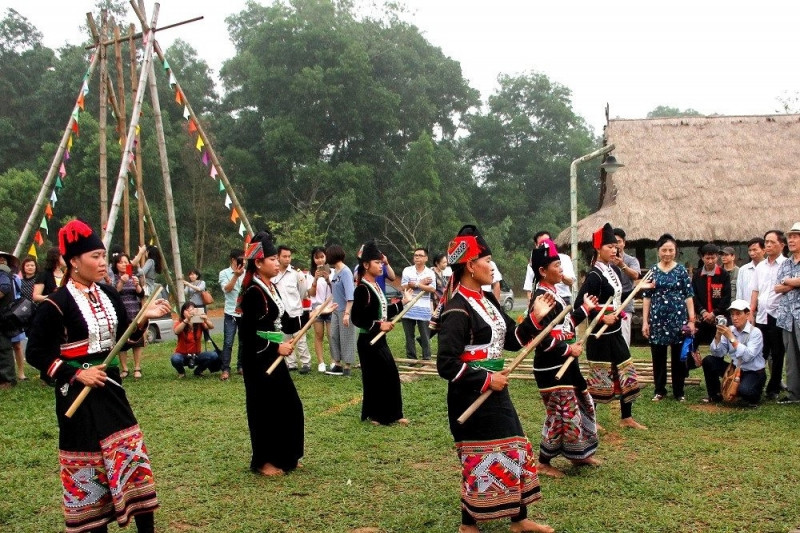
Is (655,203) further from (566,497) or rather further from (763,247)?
(566,497)

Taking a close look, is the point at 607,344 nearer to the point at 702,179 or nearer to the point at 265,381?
the point at 265,381

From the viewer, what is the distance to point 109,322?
436 centimetres

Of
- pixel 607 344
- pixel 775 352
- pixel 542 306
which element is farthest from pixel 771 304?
pixel 542 306

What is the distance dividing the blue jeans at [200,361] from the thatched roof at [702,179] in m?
9.43

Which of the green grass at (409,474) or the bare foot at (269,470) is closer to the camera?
the green grass at (409,474)

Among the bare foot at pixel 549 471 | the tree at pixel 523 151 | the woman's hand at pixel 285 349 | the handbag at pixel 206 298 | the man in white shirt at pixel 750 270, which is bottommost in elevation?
the bare foot at pixel 549 471

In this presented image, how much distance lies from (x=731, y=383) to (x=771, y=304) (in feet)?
3.96

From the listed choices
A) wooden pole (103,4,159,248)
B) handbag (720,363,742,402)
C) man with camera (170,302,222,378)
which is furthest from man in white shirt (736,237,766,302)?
wooden pole (103,4,159,248)

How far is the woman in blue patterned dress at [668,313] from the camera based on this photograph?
8.16 meters

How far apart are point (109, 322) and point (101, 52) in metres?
10.5

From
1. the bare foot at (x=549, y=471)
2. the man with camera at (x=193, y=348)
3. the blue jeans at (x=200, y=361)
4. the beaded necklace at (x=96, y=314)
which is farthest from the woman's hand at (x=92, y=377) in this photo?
the blue jeans at (x=200, y=361)

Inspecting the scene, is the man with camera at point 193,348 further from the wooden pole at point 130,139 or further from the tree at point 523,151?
the tree at point 523,151

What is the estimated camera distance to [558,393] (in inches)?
218

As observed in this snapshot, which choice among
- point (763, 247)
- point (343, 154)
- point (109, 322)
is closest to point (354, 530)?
point (109, 322)
